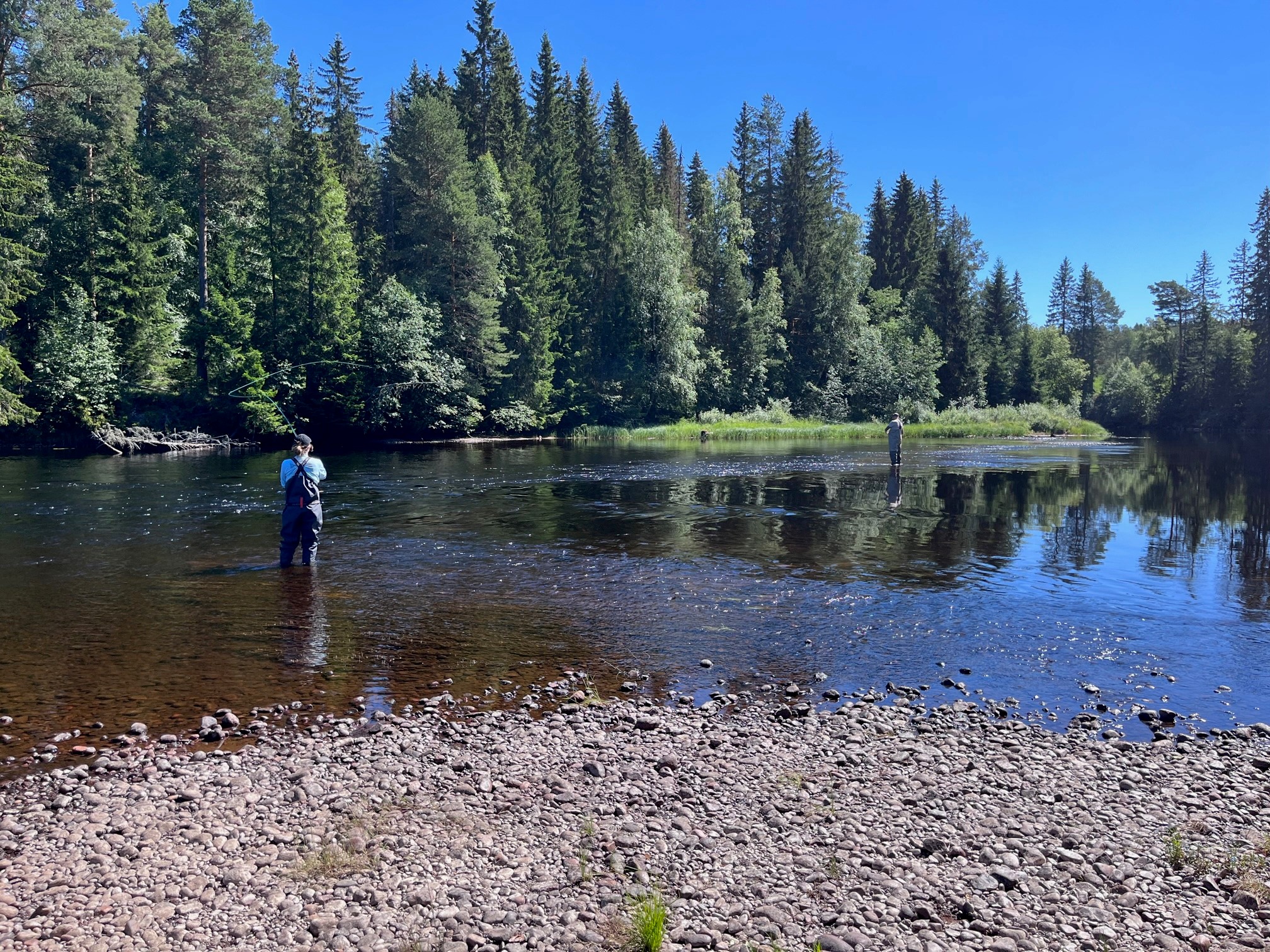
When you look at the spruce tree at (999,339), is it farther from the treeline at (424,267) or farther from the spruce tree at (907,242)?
the spruce tree at (907,242)

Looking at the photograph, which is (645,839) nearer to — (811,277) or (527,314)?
(527,314)

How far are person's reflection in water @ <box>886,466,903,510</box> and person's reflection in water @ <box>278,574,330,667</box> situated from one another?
56.8 ft

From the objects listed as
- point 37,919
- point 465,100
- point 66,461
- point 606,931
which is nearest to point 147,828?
point 37,919

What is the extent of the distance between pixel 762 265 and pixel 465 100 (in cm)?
3368

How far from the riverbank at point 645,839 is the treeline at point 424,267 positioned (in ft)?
113

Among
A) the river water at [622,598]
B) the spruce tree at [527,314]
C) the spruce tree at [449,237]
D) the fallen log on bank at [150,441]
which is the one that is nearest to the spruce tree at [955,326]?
the spruce tree at [527,314]

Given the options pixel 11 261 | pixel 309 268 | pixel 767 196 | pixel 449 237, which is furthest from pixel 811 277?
pixel 11 261

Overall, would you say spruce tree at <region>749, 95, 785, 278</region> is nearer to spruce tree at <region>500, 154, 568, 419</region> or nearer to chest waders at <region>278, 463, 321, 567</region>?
spruce tree at <region>500, 154, 568, 419</region>

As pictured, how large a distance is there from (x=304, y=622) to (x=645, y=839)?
26.1ft

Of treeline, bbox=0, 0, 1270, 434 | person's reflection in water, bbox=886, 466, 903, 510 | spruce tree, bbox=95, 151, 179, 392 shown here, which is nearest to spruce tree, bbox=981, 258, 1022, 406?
treeline, bbox=0, 0, 1270, 434

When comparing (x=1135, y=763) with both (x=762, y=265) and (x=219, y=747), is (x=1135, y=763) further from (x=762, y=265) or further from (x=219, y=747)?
(x=762, y=265)

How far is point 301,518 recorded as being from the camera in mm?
15852

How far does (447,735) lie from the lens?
8328mm

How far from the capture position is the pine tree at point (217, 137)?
5356 centimetres
